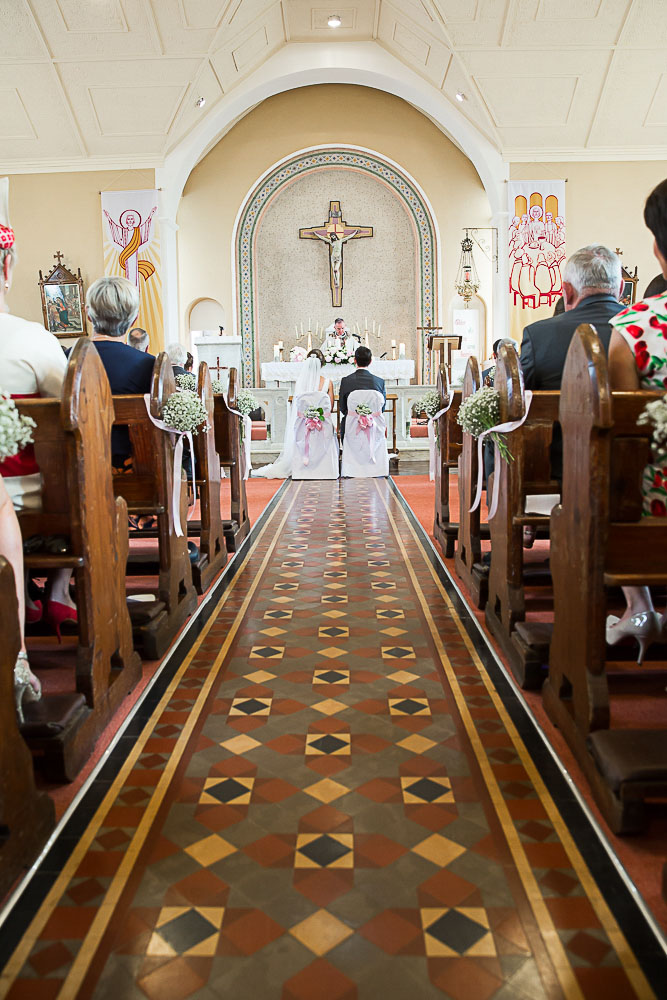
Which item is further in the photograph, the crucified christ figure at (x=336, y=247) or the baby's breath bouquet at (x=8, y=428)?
the crucified christ figure at (x=336, y=247)

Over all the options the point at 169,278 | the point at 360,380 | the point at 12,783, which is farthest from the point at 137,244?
the point at 12,783

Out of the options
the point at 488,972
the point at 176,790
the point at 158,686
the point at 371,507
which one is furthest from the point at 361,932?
the point at 371,507

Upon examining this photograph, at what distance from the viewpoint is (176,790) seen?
2061 millimetres

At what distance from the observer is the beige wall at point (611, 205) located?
11688 mm

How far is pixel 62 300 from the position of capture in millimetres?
11797

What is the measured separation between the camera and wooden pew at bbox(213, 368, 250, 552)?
525 cm

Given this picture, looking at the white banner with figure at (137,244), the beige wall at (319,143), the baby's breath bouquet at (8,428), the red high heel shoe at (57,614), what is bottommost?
the red high heel shoe at (57,614)

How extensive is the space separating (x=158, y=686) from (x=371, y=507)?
400 centimetres

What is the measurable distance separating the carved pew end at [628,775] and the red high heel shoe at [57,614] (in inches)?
80.3

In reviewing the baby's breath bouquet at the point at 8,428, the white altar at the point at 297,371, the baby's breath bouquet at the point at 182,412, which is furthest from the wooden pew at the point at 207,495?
the white altar at the point at 297,371

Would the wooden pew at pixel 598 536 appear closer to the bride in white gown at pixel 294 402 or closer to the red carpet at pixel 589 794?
the red carpet at pixel 589 794

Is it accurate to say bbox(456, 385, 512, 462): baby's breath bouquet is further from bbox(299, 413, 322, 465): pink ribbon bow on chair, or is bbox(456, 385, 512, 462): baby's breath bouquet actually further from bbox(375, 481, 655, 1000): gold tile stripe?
bbox(299, 413, 322, 465): pink ribbon bow on chair

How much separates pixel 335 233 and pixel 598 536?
1241cm

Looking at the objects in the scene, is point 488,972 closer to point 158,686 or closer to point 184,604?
point 158,686
